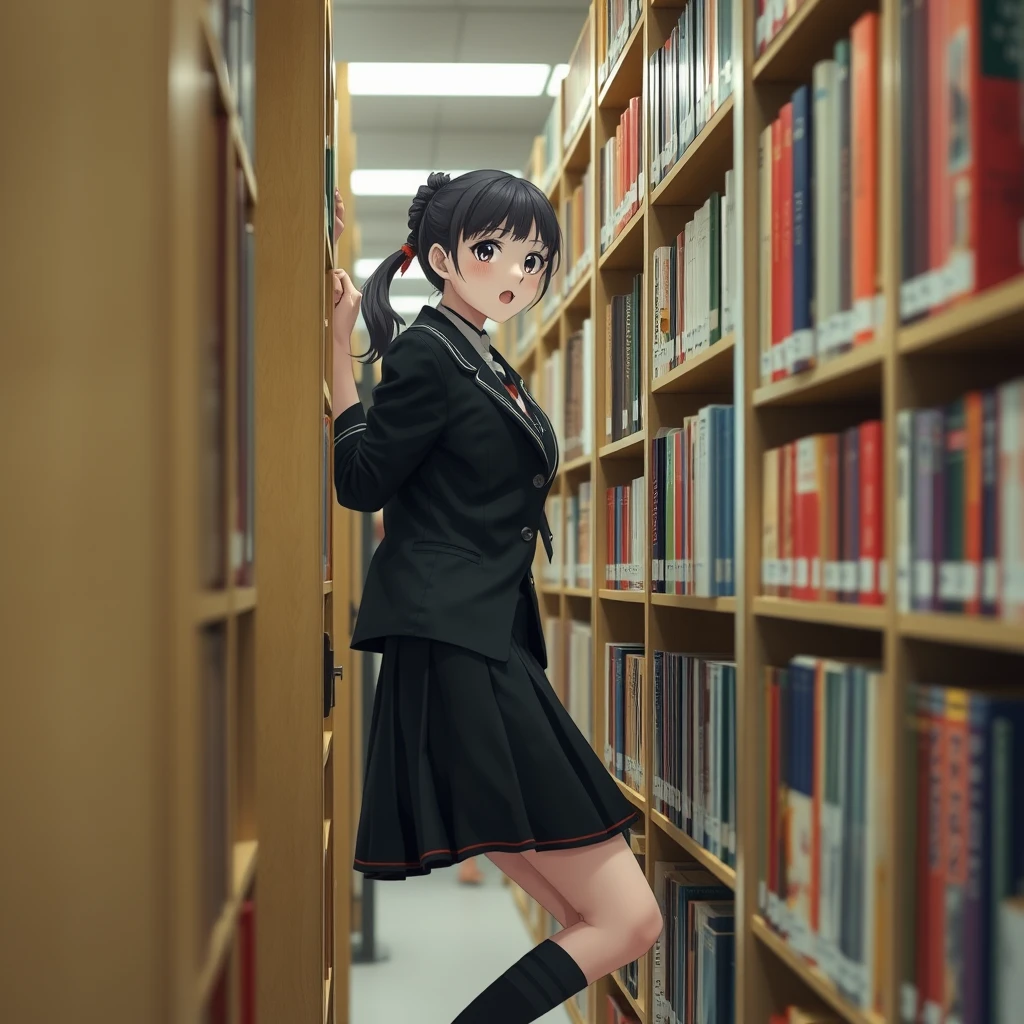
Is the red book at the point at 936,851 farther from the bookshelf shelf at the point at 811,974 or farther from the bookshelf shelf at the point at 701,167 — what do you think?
the bookshelf shelf at the point at 701,167

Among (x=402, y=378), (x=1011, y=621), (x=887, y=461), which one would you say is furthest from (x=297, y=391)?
(x=1011, y=621)

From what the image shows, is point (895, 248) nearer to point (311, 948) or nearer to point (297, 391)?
point (297, 391)

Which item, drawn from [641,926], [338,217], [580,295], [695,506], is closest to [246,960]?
[641,926]

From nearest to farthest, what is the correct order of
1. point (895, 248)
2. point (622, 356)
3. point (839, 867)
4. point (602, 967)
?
point (895, 248), point (839, 867), point (602, 967), point (622, 356)

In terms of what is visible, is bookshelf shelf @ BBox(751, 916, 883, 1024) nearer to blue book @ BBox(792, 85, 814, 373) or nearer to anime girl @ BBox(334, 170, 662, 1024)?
anime girl @ BBox(334, 170, 662, 1024)

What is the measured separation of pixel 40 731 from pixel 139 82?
516 millimetres

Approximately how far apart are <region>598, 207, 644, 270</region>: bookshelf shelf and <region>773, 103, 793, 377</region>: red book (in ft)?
2.96

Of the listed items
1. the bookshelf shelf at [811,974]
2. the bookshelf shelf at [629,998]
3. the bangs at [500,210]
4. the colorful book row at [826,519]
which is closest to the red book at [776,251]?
the colorful book row at [826,519]

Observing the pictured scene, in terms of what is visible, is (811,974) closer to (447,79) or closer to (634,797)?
(634,797)

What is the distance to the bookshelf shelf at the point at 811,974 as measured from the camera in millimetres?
1264

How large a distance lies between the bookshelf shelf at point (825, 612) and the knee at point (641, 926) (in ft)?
1.83

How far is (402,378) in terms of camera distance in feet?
6.38

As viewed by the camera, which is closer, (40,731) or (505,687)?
(40,731)

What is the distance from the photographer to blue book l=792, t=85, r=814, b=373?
1.47m
